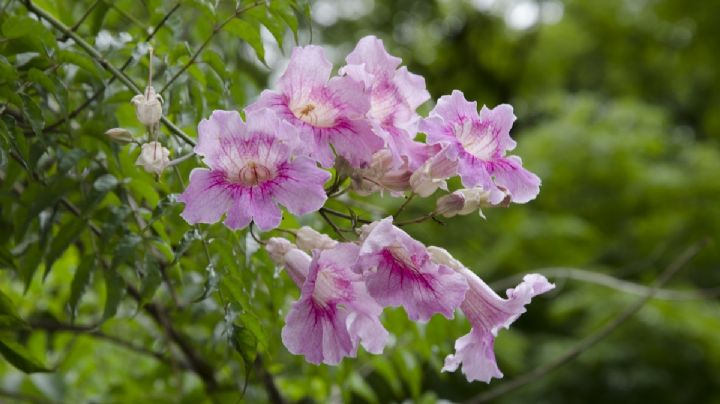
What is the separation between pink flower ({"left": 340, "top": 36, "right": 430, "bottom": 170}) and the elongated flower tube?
15 cm

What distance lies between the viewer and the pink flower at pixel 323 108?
103 cm

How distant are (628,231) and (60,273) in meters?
5.19

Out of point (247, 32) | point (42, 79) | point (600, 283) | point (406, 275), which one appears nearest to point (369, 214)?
point (247, 32)

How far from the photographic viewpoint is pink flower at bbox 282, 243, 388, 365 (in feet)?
3.39

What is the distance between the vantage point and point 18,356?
4.12ft

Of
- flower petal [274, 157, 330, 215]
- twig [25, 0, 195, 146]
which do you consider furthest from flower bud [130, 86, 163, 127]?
flower petal [274, 157, 330, 215]

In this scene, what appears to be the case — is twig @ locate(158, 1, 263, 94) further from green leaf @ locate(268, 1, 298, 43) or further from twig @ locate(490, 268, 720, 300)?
twig @ locate(490, 268, 720, 300)

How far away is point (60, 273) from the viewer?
2457 mm

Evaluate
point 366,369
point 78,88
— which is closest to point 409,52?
point 366,369

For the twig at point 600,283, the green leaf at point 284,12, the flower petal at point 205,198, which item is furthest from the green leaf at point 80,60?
the twig at point 600,283

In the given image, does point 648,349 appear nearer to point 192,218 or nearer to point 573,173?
point 573,173

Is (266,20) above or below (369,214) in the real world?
above

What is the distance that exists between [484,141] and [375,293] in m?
0.28

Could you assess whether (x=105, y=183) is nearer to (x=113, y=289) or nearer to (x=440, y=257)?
(x=113, y=289)
